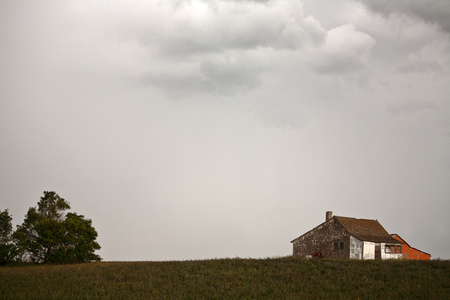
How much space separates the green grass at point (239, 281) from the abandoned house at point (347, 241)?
14266mm

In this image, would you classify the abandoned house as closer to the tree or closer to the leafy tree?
the tree

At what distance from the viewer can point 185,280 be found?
27.2 metres

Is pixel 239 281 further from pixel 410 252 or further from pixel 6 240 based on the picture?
pixel 410 252

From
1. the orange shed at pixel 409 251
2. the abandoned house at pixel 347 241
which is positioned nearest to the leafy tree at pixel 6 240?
the abandoned house at pixel 347 241

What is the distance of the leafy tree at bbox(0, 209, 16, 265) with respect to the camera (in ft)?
131

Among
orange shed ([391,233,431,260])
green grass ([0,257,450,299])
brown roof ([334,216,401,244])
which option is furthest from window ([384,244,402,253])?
green grass ([0,257,450,299])

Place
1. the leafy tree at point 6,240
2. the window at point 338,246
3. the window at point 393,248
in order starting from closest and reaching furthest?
the leafy tree at point 6,240 → the window at point 338,246 → the window at point 393,248

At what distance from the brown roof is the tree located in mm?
29642

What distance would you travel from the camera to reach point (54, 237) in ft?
133

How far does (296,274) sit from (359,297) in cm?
700

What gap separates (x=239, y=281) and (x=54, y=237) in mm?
22632

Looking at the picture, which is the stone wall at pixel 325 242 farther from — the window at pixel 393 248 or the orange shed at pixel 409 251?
the orange shed at pixel 409 251

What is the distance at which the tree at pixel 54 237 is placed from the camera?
40.4 m

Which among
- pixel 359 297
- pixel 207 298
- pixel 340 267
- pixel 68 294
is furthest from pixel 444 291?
pixel 68 294
